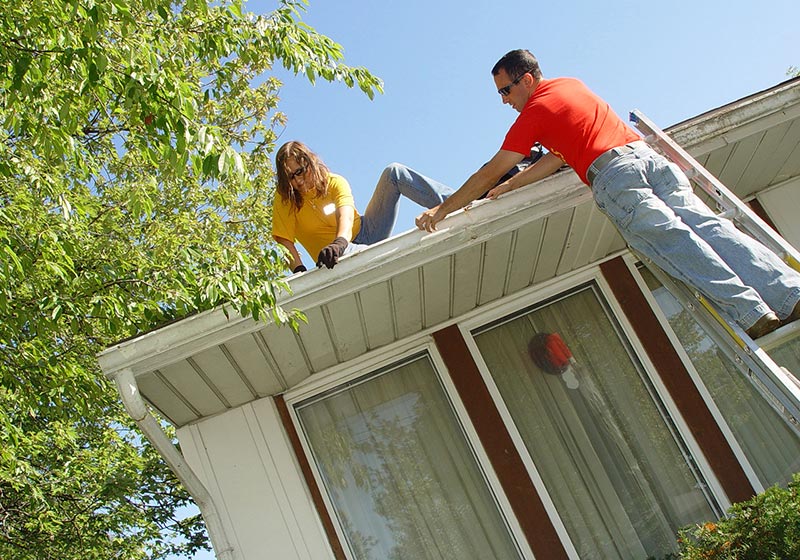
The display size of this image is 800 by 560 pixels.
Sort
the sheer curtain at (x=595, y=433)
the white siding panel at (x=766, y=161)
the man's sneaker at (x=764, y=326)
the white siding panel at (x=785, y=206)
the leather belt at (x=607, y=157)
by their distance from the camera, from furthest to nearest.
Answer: the white siding panel at (x=785, y=206) < the sheer curtain at (x=595, y=433) < the white siding panel at (x=766, y=161) < the leather belt at (x=607, y=157) < the man's sneaker at (x=764, y=326)

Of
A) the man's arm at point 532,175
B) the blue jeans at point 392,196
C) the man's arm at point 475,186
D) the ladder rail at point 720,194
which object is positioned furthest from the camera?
the blue jeans at point 392,196

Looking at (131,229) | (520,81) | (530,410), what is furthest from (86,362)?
(520,81)

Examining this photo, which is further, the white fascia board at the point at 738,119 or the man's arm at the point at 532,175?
the white fascia board at the point at 738,119

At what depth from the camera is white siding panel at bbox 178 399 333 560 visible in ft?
14.9

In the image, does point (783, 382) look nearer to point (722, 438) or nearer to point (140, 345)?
point (722, 438)

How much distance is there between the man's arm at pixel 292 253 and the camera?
14.9 ft

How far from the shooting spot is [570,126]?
136 inches

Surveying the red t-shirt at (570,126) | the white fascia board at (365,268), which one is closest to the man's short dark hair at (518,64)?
the red t-shirt at (570,126)

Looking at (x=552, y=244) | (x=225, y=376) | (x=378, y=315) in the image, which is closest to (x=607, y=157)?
(x=552, y=244)

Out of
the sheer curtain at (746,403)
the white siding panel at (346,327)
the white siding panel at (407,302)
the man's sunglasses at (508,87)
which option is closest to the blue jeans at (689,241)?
the man's sunglasses at (508,87)

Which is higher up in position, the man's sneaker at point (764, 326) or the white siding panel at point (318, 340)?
the white siding panel at point (318, 340)

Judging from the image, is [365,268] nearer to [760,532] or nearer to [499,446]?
[499,446]

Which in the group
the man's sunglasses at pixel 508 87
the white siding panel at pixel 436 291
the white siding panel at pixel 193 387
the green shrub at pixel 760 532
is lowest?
the green shrub at pixel 760 532

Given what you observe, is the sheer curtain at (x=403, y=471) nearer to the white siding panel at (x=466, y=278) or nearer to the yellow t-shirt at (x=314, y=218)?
the white siding panel at (x=466, y=278)
